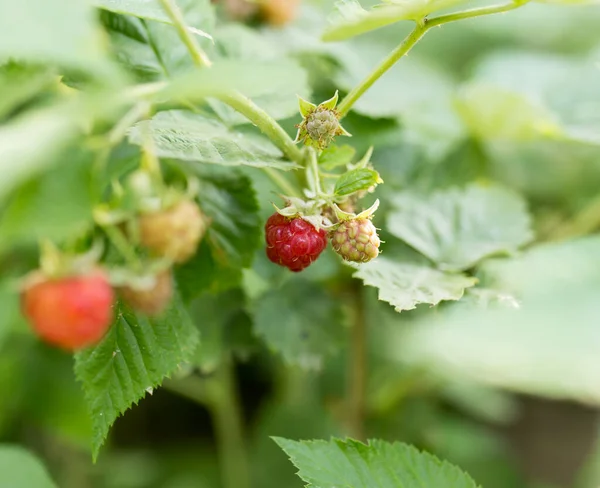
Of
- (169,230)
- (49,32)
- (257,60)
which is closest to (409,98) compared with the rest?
(257,60)

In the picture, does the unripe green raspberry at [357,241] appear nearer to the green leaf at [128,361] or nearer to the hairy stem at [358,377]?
the green leaf at [128,361]

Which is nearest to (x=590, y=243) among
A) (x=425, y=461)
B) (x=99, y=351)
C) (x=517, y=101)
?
(x=517, y=101)

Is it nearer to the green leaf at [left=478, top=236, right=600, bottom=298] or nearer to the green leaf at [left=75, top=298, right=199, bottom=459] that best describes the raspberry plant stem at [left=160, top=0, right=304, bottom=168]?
the green leaf at [left=75, top=298, right=199, bottom=459]

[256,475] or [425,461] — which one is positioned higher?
[425,461]

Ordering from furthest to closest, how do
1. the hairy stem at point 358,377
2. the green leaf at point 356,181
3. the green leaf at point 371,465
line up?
the hairy stem at point 358,377 < the green leaf at point 371,465 < the green leaf at point 356,181

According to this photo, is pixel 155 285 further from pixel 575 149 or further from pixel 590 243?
pixel 575 149

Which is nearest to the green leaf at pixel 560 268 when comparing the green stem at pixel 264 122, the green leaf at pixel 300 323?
the green leaf at pixel 300 323
